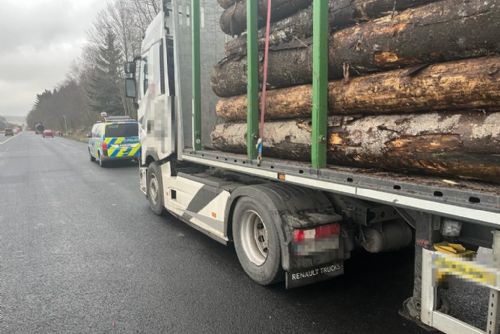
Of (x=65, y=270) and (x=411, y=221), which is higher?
(x=411, y=221)

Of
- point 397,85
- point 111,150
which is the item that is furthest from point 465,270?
point 111,150

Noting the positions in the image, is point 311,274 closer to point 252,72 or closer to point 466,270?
point 466,270

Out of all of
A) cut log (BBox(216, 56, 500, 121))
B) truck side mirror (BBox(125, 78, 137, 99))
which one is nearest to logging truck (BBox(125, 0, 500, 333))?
cut log (BBox(216, 56, 500, 121))

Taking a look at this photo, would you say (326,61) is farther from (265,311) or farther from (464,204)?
(265,311)

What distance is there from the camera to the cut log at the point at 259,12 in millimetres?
3951

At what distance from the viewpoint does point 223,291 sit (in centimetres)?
394

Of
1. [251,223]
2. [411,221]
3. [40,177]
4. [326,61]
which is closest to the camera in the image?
[411,221]

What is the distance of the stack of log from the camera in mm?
2447

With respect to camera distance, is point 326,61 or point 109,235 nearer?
point 326,61

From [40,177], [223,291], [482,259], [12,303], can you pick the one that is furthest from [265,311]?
[40,177]

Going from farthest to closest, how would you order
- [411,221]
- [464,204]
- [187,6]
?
1. [187,6]
2. [411,221]
3. [464,204]

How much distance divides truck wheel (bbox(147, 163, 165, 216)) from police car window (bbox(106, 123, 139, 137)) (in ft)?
A: 28.7

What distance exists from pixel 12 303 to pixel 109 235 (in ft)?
7.51

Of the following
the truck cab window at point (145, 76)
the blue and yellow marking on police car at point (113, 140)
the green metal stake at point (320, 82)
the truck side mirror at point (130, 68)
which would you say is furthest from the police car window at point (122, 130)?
the green metal stake at point (320, 82)
